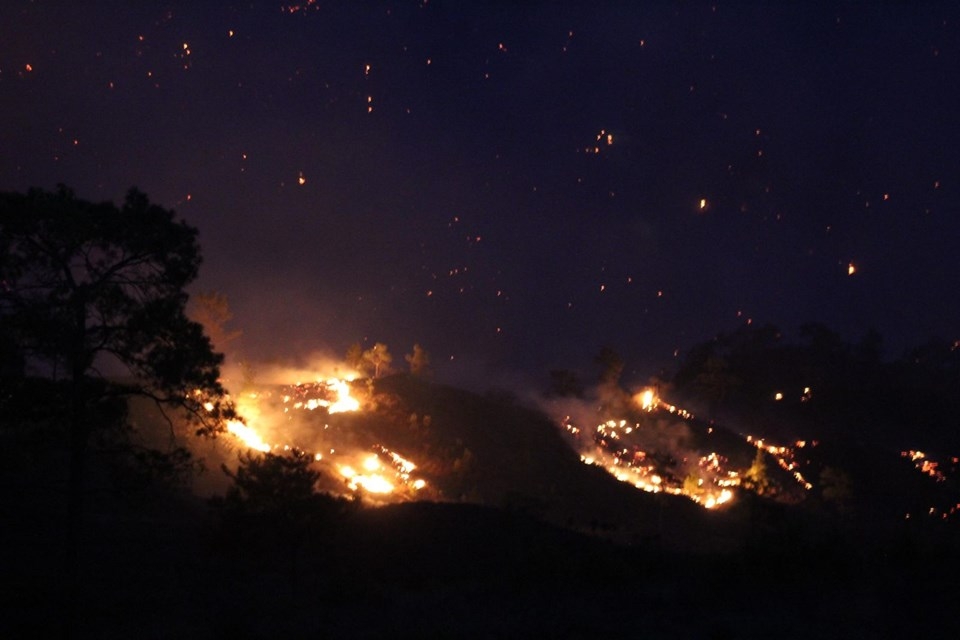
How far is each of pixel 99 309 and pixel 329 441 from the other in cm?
3338

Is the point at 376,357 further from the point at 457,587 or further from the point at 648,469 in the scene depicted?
the point at 457,587

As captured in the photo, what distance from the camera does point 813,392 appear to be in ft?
297

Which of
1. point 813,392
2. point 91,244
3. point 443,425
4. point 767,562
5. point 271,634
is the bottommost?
point 271,634

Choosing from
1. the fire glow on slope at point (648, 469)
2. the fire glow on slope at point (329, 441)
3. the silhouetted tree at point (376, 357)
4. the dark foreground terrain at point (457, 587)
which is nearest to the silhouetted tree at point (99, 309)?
the dark foreground terrain at point (457, 587)

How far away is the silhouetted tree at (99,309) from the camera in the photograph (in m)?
10.7

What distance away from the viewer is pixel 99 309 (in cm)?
1134

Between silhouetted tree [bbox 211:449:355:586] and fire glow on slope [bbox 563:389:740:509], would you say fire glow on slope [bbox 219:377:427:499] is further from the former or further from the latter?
fire glow on slope [bbox 563:389:740:509]

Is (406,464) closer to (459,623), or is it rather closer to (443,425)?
(443,425)

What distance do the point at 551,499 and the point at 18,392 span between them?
35.2 metres

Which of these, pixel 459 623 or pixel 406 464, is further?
pixel 406 464

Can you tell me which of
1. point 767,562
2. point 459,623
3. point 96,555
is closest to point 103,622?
point 96,555

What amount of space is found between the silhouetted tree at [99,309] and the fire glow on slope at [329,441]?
20579 millimetres

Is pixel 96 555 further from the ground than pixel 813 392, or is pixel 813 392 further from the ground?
pixel 813 392

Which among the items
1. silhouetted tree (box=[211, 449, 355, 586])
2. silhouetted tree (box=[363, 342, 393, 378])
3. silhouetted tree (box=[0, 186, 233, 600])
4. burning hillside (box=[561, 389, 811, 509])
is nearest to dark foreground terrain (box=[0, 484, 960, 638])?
silhouetted tree (box=[211, 449, 355, 586])
